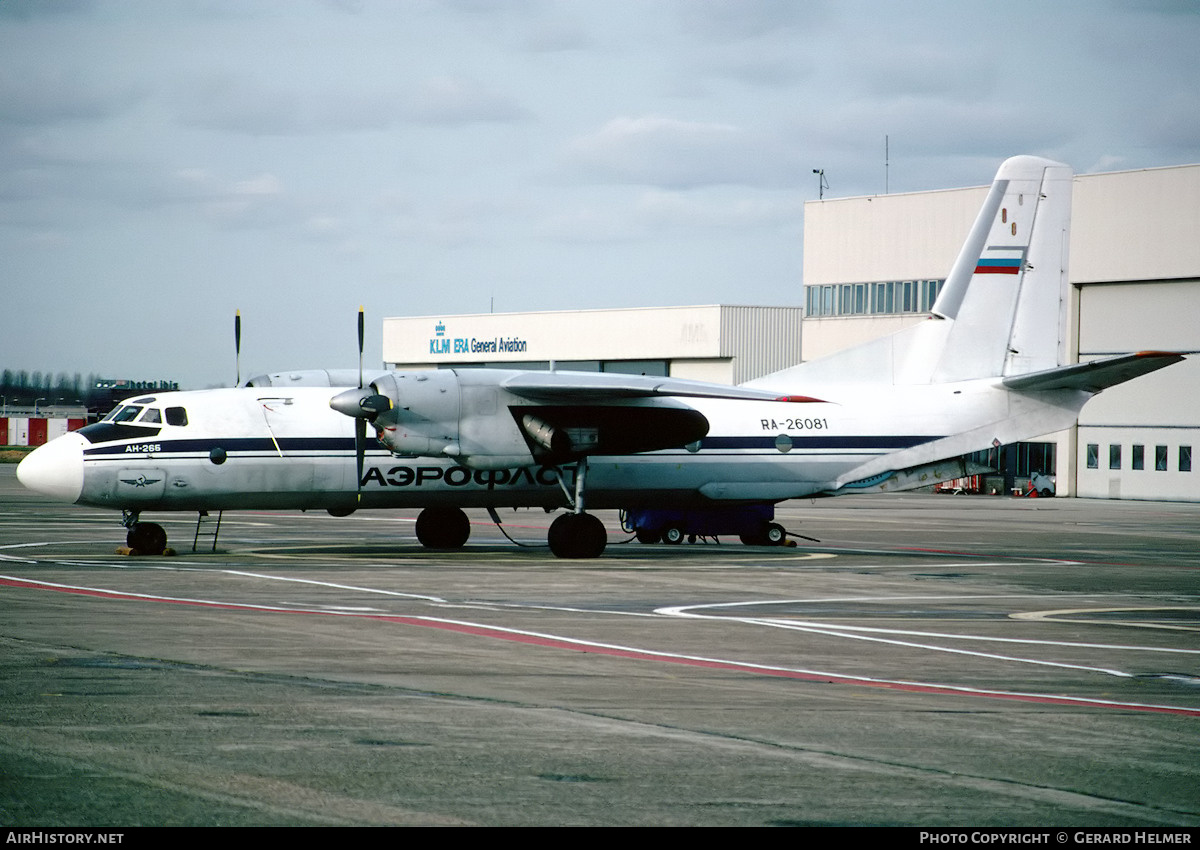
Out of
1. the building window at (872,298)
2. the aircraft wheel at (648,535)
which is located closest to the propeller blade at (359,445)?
the aircraft wheel at (648,535)

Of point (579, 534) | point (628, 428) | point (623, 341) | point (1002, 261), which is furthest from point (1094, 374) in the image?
point (623, 341)

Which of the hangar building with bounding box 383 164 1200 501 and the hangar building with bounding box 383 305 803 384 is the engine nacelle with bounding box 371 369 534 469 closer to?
the hangar building with bounding box 383 164 1200 501

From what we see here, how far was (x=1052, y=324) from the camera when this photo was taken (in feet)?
103

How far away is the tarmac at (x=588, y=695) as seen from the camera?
25.4 ft

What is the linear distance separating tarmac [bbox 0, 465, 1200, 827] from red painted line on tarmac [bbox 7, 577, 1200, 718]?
0.06m

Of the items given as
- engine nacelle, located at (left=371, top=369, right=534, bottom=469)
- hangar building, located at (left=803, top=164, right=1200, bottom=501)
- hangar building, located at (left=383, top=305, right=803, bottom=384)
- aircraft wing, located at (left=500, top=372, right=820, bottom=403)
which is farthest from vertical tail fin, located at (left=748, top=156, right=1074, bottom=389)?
hangar building, located at (left=383, top=305, right=803, bottom=384)

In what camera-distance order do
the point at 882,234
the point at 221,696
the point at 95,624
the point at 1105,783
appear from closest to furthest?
the point at 1105,783 → the point at 221,696 → the point at 95,624 → the point at 882,234

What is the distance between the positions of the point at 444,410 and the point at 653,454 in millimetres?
5078

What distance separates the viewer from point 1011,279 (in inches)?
1220

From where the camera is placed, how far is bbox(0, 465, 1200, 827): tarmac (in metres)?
7.73

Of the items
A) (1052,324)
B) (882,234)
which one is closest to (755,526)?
(1052,324)

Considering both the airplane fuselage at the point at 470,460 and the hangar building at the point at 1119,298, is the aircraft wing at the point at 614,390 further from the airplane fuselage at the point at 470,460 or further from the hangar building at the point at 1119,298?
the hangar building at the point at 1119,298
